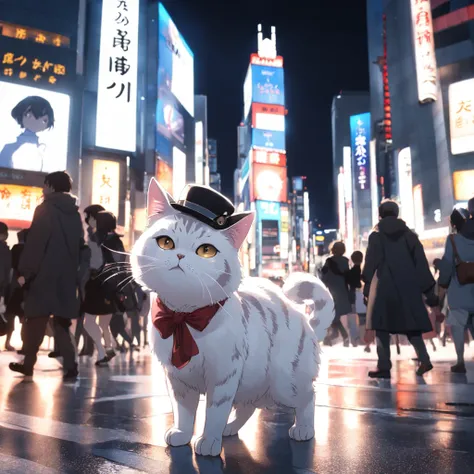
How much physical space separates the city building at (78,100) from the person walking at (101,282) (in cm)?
1707

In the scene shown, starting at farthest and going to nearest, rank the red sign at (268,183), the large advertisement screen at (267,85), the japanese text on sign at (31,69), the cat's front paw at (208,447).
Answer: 1. the large advertisement screen at (267,85)
2. the red sign at (268,183)
3. the japanese text on sign at (31,69)
4. the cat's front paw at (208,447)

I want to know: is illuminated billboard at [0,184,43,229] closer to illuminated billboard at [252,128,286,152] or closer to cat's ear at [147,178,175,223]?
cat's ear at [147,178,175,223]

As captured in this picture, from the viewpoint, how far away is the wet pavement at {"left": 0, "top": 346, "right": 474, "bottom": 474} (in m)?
2.20

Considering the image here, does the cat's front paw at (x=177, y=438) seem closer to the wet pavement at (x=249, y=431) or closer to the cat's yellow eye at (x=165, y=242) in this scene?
the wet pavement at (x=249, y=431)

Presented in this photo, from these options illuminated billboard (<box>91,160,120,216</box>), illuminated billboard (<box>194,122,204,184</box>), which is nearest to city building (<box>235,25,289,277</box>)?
illuminated billboard (<box>194,122,204,184</box>)

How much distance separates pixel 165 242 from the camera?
219 cm

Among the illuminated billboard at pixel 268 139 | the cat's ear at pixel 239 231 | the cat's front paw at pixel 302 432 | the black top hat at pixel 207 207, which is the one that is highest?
the illuminated billboard at pixel 268 139

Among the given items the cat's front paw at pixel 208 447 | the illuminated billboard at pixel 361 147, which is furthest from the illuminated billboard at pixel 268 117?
the cat's front paw at pixel 208 447

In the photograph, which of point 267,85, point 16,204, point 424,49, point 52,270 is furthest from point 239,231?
point 267,85

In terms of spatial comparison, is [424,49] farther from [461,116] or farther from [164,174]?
[164,174]

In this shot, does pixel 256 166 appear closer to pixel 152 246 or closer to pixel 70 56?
pixel 70 56

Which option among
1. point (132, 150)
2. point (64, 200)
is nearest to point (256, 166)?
point (132, 150)

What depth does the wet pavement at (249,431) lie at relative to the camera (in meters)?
2.20

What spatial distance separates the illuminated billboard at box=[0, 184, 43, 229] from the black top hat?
20592 millimetres
